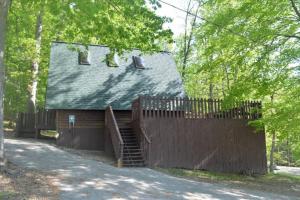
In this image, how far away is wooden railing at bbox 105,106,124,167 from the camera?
13.2m

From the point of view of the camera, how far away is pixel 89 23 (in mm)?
12977

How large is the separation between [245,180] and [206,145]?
221 centimetres

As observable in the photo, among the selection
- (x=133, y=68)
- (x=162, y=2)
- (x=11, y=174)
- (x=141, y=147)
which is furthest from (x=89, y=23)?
(x=133, y=68)

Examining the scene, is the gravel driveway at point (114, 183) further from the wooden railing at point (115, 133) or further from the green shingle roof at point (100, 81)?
the green shingle roof at point (100, 81)

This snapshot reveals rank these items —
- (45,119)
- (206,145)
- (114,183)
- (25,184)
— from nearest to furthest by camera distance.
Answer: (25,184), (114,183), (206,145), (45,119)

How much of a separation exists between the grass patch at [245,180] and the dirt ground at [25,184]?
16.7 ft

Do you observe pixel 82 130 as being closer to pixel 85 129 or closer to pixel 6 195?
pixel 85 129

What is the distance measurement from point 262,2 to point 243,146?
670 cm

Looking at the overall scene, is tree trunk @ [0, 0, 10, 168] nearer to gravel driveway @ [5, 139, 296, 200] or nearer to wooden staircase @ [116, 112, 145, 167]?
gravel driveway @ [5, 139, 296, 200]

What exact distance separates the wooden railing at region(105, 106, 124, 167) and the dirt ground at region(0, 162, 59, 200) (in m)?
3.71

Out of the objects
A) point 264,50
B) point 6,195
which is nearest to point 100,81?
point 264,50

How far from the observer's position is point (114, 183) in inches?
376

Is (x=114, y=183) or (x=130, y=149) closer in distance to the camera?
(x=114, y=183)

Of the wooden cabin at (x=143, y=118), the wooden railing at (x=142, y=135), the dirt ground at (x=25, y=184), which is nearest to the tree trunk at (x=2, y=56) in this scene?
the dirt ground at (x=25, y=184)
